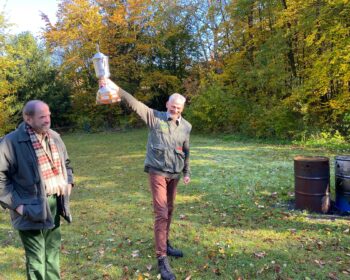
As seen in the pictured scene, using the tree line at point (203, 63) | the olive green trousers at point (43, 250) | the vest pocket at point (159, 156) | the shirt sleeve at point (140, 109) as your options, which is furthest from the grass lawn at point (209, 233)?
the tree line at point (203, 63)

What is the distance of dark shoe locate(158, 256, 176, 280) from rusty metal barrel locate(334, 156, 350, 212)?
3.44 metres

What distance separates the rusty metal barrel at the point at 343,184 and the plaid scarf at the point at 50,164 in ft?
14.8

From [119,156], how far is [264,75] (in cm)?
833

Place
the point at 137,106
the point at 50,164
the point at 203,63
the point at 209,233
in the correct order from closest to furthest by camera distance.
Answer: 1. the point at 50,164
2. the point at 137,106
3. the point at 209,233
4. the point at 203,63

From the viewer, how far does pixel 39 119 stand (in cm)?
296

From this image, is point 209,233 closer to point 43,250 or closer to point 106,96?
point 43,250

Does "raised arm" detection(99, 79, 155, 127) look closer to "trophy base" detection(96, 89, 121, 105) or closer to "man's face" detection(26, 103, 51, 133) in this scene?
"trophy base" detection(96, 89, 121, 105)

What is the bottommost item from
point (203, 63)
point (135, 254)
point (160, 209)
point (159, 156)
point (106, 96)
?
point (135, 254)

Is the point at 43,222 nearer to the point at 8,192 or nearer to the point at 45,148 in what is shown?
the point at 8,192

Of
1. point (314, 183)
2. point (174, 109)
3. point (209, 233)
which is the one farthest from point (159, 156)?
point (314, 183)

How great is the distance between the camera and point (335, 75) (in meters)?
12.2

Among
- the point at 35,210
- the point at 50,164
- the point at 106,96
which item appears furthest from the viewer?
the point at 106,96

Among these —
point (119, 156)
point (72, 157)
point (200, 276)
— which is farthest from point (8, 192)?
point (72, 157)

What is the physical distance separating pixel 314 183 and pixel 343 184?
46cm
